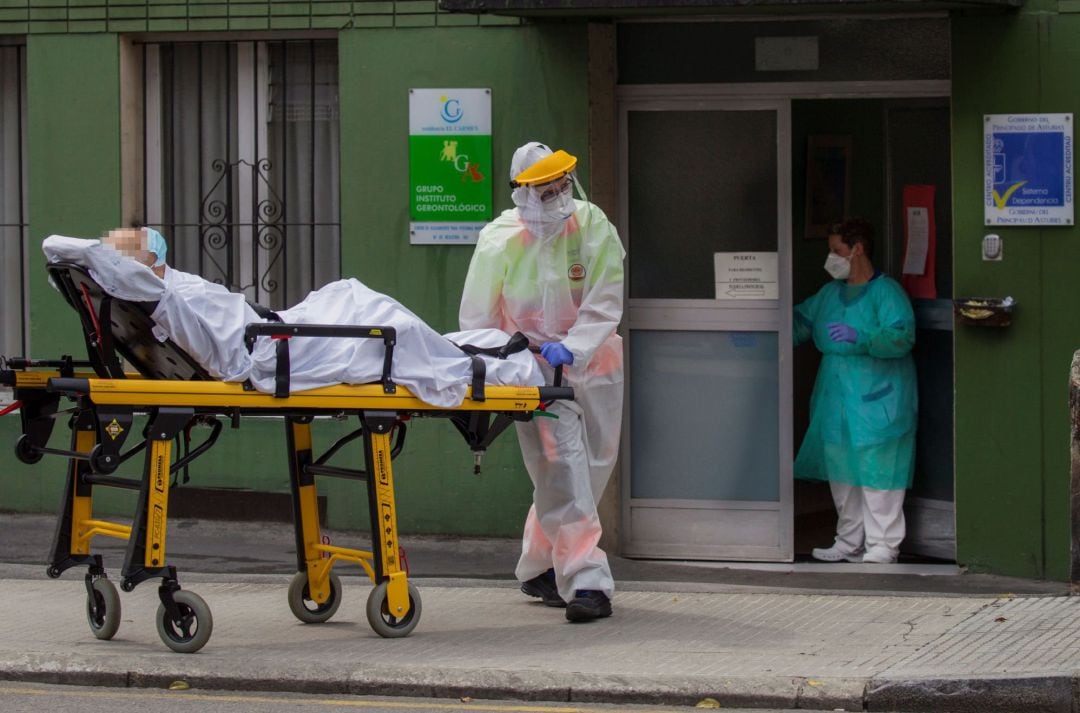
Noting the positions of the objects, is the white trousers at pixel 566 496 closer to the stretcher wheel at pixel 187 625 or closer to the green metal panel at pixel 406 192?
the stretcher wheel at pixel 187 625

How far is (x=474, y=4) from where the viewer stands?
28.5 feet

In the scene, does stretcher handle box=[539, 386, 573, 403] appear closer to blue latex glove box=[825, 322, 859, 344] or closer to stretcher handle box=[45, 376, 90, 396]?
stretcher handle box=[45, 376, 90, 396]

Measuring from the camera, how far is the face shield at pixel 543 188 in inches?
302

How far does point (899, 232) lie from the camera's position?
33.4 ft

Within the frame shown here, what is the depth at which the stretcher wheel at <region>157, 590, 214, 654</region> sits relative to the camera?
274 inches

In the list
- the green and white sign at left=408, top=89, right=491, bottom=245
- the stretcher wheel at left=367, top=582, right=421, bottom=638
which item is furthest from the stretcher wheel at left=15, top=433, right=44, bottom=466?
the green and white sign at left=408, top=89, right=491, bottom=245

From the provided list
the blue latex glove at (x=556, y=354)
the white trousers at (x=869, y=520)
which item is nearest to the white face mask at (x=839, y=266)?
the white trousers at (x=869, y=520)

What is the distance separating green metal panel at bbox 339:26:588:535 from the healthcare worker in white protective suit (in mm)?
1738

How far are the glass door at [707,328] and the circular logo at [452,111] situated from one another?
0.86 meters

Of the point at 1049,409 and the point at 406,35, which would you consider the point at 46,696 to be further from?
the point at 1049,409

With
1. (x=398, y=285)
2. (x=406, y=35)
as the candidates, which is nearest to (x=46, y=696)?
(x=398, y=285)

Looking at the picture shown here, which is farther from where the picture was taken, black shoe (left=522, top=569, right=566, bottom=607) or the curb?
black shoe (left=522, top=569, right=566, bottom=607)

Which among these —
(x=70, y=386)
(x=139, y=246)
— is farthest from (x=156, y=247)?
(x=70, y=386)

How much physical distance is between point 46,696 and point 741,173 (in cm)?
469
